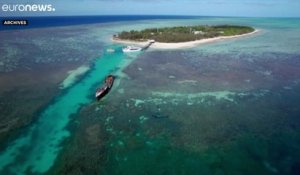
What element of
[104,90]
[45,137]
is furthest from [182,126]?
[45,137]

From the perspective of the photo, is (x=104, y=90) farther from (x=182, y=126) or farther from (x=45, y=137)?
(x=182, y=126)

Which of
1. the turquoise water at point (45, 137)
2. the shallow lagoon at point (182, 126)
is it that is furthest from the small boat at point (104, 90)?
the turquoise water at point (45, 137)

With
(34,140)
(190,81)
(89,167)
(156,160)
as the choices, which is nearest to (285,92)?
(190,81)

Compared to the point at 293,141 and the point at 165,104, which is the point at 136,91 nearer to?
Result: the point at 165,104

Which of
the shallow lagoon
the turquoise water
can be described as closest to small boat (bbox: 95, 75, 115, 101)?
the shallow lagoon

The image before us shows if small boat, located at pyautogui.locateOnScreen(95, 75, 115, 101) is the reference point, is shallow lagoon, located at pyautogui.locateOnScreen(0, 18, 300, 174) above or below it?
below

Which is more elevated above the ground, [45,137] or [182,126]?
[182,126]

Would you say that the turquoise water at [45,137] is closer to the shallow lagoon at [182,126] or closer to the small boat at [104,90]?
the shallow lagoon at [182,126]

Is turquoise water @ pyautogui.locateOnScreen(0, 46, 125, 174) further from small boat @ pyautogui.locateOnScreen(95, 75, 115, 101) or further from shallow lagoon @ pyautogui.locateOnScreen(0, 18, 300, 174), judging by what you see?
small boat @ pyautogui.locateOnScreen(95, 75, 115, 101)
